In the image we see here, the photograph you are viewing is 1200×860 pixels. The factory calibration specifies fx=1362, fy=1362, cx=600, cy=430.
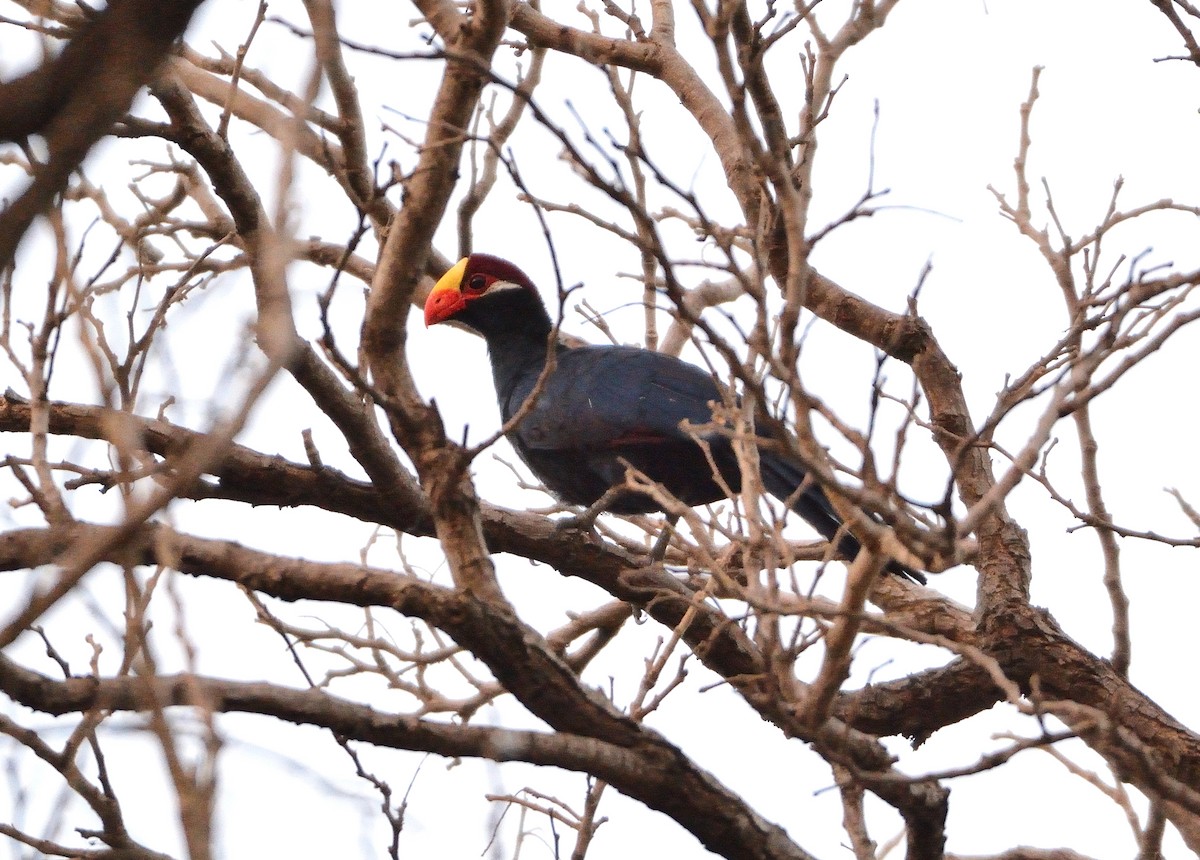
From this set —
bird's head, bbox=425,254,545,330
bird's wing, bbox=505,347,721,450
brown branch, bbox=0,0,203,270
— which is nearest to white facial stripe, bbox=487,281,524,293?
bird's head, bbox=425,254,545,330

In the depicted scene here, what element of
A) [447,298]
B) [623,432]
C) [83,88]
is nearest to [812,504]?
[623,432]

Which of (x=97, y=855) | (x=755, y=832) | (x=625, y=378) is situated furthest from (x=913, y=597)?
(x=97, y=855)

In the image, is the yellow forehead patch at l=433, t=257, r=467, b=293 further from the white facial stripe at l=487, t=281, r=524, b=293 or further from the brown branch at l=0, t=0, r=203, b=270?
the brown branch at l=0, t=0, r=203, b=270

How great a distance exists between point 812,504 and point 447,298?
2285mm

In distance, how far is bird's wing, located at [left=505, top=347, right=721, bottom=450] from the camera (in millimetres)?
5105

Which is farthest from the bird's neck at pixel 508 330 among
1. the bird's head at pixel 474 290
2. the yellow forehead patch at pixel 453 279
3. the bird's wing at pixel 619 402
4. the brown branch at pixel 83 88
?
Answer: the brown branch at pixel 83 88

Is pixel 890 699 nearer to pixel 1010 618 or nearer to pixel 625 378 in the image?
pixel 1010 618

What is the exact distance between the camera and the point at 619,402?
519cm

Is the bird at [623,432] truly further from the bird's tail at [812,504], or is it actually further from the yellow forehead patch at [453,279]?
the yellow forehead patch at [453,279]

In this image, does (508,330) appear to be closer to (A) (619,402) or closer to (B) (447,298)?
(B) (447,298)

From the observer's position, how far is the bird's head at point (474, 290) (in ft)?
19.9

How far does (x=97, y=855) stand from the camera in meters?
2.52

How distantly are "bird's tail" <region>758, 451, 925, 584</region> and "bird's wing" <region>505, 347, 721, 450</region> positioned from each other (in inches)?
17.8

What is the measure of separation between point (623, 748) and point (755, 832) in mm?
329
